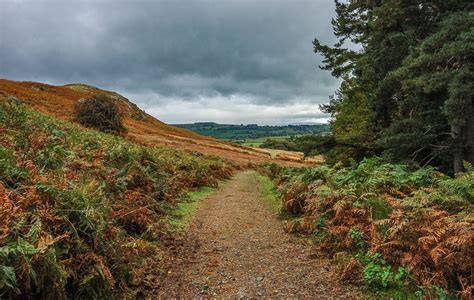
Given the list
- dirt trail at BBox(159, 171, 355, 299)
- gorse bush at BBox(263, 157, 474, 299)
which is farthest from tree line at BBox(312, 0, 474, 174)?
dirt trail at BBox(159, 171, 355, 299)

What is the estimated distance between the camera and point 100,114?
26562 millimetres

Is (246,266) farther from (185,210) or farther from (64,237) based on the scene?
(185,210)

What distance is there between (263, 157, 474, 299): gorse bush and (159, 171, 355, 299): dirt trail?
517 millimetres

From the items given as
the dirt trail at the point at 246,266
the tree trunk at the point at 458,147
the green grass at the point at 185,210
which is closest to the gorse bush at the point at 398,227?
the dirt trail at the point at 246,266

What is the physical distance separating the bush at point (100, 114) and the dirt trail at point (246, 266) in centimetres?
2085

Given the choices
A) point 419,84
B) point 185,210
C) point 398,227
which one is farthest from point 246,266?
point 419,84

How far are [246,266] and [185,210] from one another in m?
4.47

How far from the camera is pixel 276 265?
218 inches

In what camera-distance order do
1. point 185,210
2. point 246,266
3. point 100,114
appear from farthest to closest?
1. point 100,114
2. point 185,210
3. point 246,266

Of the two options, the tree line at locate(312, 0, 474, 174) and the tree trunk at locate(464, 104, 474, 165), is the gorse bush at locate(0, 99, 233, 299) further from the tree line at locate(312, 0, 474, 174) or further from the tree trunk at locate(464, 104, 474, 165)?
the tree trunk at locate(464, 104, 474, 165)

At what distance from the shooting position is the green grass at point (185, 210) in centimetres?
803

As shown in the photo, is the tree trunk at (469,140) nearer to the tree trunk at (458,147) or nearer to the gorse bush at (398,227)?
the tree trunk at (458,147)

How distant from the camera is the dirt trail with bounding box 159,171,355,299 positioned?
4.59 metres

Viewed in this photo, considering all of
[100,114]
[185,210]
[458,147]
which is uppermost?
[100,114]
